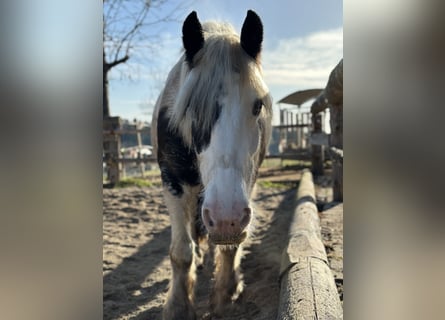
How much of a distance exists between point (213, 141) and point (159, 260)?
191 cm

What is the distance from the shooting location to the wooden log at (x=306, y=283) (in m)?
1.32

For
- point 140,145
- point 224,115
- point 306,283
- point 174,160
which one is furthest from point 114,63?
point 306,283

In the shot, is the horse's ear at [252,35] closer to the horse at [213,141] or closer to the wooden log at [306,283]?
the horse at [213,141]

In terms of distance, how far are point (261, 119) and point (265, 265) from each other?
4.48ft

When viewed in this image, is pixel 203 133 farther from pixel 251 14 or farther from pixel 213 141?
pixel 251 14

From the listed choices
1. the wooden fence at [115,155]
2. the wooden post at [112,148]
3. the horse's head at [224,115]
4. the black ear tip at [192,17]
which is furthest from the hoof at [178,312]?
the wooden fence at [115,155]

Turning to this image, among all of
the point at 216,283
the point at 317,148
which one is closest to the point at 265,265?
the point at 216,283

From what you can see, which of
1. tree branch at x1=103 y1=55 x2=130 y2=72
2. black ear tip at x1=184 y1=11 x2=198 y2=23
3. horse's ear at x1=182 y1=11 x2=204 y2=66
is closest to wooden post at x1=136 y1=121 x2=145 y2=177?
tree branch at x1=103 y1=55 x2=130 y2=72

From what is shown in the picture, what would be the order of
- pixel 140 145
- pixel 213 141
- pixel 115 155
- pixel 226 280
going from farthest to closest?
pixel 140 145 < pixel 115 155 < pixel 226 280 < pixel 213 141

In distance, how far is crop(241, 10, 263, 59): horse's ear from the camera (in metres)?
1.53

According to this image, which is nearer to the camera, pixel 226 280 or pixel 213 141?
pixel 213 141

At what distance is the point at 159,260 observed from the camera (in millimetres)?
2998
